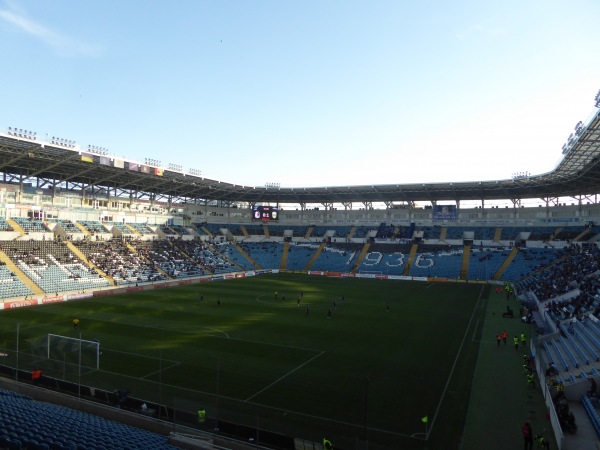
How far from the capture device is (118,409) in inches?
587

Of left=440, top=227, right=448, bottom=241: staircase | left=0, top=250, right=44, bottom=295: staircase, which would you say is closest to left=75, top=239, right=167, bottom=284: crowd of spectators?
left=0, top=250, right=44, bottom=295: staircase

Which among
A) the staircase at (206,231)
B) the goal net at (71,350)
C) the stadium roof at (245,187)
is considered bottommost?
the goal net at (71,350)

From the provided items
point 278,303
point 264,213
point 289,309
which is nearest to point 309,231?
point 264,213

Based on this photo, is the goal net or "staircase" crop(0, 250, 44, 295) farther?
"staircase" crop(0, 250, 44, 295)

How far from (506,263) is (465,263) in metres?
5.86

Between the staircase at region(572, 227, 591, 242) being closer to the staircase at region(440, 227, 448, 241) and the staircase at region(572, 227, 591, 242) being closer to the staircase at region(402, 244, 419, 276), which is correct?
the staircase at region(440, 227, 448, 241)

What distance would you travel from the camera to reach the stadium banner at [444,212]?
7319 centimetres

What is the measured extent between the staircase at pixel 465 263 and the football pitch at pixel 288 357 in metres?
19.5

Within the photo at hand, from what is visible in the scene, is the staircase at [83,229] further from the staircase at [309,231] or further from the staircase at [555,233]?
the staircase at [555,233]

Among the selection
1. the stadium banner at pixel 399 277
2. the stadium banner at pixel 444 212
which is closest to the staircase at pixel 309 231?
the stadium banner at pixel 399 277

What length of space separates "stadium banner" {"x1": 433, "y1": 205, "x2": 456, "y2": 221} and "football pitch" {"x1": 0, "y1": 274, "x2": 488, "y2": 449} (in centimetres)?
3259

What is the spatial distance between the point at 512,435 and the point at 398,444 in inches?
162

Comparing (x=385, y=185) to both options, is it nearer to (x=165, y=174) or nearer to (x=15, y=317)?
(x=165, y=174)

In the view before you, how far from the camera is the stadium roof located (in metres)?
42.5
